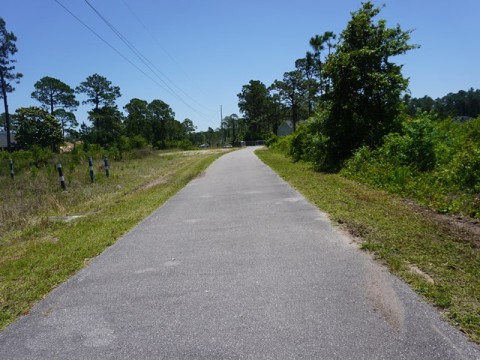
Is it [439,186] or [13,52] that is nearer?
[439,186]

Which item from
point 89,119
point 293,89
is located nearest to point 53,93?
point 89,119

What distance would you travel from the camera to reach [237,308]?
12.8ft

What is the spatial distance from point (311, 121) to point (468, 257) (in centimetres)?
1475

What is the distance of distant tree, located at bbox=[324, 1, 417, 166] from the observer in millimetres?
16234

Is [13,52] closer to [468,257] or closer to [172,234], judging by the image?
[172,234]

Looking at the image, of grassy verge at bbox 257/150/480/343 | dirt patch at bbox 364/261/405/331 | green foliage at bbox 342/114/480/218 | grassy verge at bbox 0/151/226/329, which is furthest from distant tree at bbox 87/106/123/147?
dirt patch at bbox 364/261/405/331

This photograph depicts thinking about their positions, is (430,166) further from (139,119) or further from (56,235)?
(139,119)

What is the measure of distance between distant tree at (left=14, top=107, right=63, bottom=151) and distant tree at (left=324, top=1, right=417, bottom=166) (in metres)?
50.2

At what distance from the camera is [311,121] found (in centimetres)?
1912

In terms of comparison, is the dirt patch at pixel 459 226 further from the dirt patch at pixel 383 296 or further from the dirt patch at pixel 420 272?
the dirt patch at pixel 383 296

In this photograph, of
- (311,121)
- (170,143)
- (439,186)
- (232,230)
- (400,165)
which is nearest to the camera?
(232,230)

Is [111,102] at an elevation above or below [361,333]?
above

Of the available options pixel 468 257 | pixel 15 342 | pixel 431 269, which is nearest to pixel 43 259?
pixel 15 342

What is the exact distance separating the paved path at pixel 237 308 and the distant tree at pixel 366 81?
1152 cm
